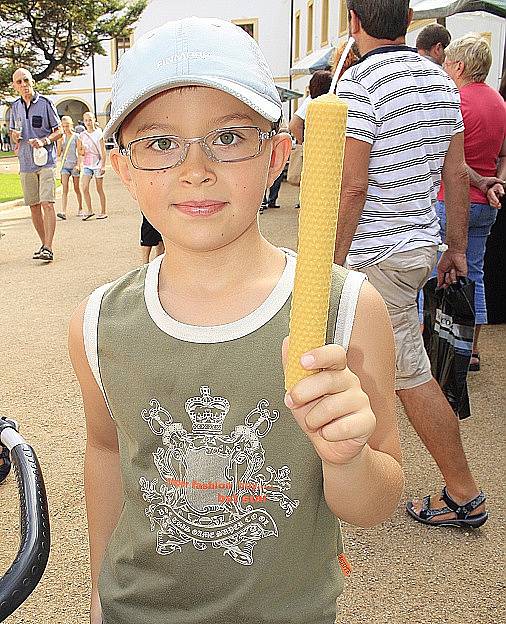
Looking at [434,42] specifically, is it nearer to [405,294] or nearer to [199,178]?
[405,294]

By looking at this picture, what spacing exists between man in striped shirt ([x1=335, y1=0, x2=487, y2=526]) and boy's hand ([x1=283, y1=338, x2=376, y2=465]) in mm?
2051

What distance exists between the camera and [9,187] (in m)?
19.3

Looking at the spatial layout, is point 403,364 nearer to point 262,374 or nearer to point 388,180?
point 388,180

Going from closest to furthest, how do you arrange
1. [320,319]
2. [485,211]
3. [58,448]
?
1. [320,319]
2. [58,448]
3. [485,211]

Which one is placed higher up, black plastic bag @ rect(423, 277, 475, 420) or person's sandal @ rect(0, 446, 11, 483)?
black plastic bag @ rect(423, 277, 475, 420)

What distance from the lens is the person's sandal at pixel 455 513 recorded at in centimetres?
305

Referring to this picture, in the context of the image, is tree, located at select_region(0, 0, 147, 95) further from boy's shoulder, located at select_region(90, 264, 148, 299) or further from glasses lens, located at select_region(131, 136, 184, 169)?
glasses lens, located at select_region(131, 136, 184, 169)

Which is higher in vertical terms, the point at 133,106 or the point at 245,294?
the point at 133,106

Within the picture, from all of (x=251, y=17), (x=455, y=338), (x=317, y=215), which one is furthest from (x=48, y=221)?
(x=251, y=17)

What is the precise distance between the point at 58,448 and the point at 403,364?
1.88 meters

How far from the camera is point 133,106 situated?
120cm

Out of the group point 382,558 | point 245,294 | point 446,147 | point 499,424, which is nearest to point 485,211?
point 499,424

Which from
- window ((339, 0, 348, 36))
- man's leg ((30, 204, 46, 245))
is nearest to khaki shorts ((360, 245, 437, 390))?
man's leg ((30, 204, 46, 245))

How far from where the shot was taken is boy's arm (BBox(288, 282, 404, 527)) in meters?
0.80
